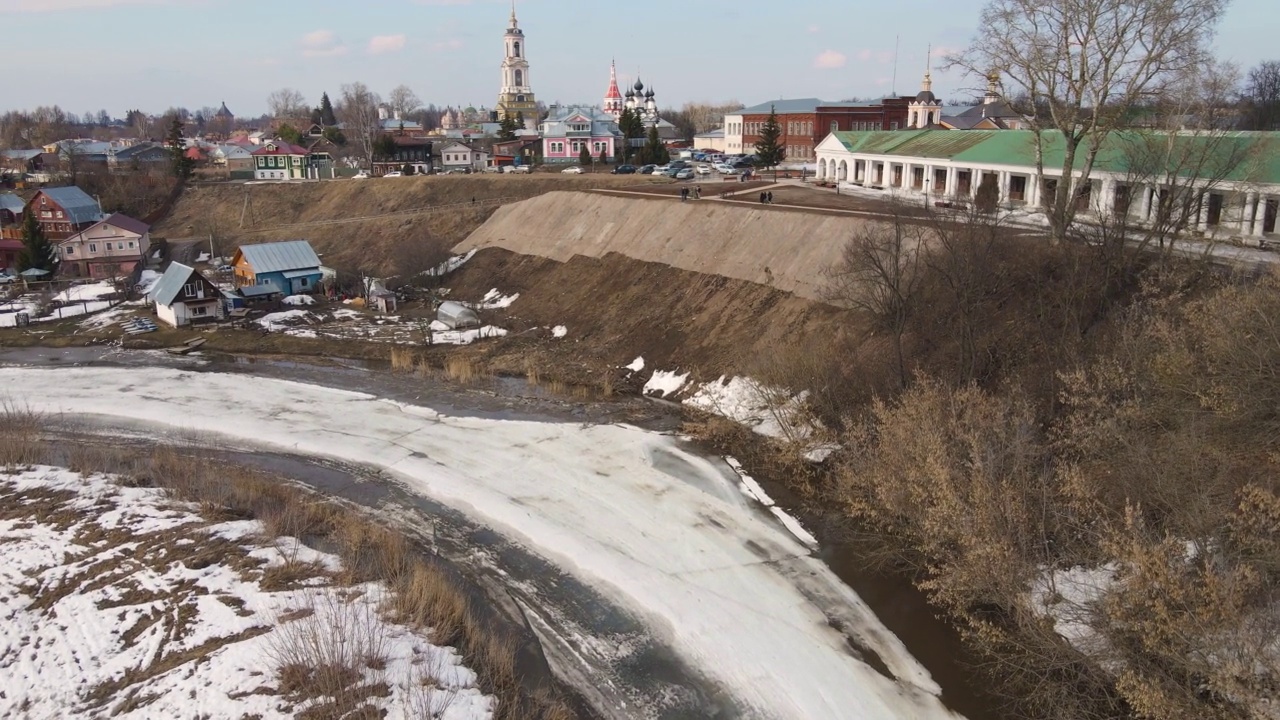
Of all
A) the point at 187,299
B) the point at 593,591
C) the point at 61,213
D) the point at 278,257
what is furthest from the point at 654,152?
the point at 593,591

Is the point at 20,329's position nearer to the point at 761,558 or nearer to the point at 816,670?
the point at 761,558

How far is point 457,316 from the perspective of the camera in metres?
41.5

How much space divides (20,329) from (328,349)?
64.6 feet

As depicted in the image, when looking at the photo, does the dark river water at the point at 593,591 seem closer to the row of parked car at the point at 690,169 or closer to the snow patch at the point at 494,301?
the snow patch at the point at 494,301

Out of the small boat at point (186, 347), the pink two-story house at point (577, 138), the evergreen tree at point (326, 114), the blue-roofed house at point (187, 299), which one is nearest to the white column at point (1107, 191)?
the small boat at point (186, 347)

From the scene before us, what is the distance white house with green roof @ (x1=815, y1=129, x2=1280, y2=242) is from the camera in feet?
85.3

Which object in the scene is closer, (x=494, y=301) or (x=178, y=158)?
(x=494, y=301)

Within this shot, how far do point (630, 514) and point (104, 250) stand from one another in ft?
191

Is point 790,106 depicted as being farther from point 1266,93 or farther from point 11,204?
point 11,204

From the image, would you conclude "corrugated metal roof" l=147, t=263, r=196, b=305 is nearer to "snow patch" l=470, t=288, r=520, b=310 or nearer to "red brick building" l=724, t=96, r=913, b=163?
"snow patch" l=470, t=288, r=520, b=310

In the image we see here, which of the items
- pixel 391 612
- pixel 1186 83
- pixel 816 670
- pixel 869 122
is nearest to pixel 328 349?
pixel 391 612

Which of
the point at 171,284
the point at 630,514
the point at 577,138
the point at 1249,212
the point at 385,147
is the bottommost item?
the point at 630,514

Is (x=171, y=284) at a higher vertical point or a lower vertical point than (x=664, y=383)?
higher

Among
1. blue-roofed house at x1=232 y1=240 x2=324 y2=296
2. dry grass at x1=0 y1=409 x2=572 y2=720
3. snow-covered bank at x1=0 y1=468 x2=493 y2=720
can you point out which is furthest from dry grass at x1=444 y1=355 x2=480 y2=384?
blue-roofed house at x1=232 y1=240 x2=324 y2=296
